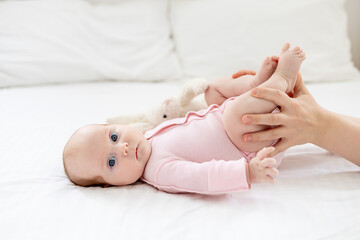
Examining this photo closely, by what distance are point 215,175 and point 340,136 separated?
41cm

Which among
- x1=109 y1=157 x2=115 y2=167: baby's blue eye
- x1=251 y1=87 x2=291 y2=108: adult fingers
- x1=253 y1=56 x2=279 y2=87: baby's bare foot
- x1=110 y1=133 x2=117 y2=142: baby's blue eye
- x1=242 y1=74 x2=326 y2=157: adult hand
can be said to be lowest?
x1=109 y1=157 x2=115 y2=167: baby's blue eye

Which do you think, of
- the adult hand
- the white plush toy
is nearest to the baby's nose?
the white plush toy

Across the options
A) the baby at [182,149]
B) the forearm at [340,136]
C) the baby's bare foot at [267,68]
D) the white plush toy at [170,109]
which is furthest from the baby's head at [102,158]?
the forearm at [340,136]

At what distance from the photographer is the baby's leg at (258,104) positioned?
3.32 ft

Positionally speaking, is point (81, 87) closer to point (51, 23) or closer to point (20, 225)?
point (51, 23)

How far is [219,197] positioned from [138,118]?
0.48 metres

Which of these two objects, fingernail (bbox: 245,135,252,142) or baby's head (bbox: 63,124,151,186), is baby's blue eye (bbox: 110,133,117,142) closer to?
baby's head (bbox: 63,124,151,186)

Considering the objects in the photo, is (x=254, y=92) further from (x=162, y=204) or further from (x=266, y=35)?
(x=266, y=35)

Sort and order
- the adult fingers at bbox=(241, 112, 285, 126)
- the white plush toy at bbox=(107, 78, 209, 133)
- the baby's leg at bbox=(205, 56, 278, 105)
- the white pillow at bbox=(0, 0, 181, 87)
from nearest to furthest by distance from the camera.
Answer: the adult fingers at bbox=(241, 112, 285, 126)
the baby's leg at bbox=(205, 56, 278, 105)
the white plush toy at bbox=(107, 78, 209, 133)
the white pillow at bbox=(0, 0, 181, 87)

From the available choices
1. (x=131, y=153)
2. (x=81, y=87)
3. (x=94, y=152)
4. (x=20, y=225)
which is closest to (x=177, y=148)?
(x=131, y=153)

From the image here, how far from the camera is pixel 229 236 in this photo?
32.1 inches

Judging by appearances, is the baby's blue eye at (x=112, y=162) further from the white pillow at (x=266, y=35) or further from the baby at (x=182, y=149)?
the white pillow at (x=266, y=35)

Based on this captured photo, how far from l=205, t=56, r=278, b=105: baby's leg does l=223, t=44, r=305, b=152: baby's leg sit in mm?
36

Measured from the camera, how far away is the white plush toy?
4.17 feet
